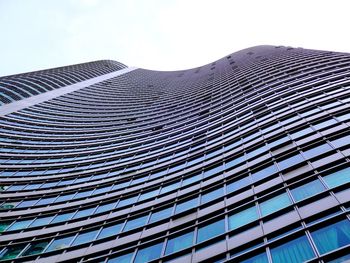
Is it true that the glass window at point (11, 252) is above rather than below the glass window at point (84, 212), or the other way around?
above

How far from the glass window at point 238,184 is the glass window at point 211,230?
295 cm

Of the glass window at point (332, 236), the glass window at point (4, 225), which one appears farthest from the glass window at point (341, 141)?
the glass window at point (4, 225)

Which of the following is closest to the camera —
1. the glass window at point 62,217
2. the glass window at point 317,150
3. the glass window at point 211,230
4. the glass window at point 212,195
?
the glass window at point 211,230

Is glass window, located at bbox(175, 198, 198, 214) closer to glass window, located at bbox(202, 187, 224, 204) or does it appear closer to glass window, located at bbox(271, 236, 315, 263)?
glass window, located at bbox(202, 187, 224, 204)

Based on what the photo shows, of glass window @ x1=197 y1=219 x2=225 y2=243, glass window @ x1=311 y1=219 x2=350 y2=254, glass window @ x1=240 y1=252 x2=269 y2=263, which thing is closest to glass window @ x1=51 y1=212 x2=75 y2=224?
glass window @ x1=197 y1=219 x2=225 y2=243

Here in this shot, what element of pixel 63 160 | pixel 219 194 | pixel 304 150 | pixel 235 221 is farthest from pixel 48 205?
pixel 304 150

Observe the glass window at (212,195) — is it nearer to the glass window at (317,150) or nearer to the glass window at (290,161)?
the glass window at (290,161)

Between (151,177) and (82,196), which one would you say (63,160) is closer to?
(82,196)

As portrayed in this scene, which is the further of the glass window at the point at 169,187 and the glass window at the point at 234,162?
the glass window at the point at 169,187

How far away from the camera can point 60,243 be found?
21375 mm

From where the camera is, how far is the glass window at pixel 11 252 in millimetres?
20547

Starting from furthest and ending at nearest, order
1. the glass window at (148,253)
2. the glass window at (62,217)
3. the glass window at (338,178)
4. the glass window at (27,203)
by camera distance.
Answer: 1. the glass window at (27,203)
2. the glass window at (62,217)
3. the glass window at (148,253)
4. the glass window at (338,178)

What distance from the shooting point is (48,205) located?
87.8ft

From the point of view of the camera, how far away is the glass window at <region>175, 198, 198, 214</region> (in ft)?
66.9
